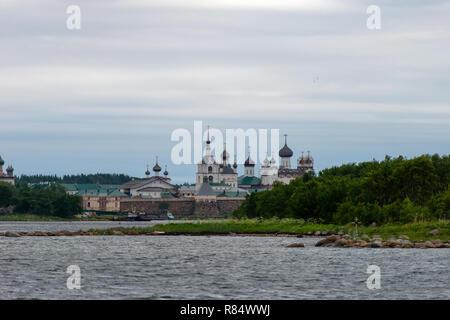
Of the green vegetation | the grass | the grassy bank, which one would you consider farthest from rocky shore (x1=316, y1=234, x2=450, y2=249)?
the green vegetation

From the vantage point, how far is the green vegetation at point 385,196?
338 ft

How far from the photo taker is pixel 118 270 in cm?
6300

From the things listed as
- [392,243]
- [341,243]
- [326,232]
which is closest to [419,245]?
[392,243]

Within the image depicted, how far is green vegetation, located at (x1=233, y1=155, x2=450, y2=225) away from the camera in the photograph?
103125 mm

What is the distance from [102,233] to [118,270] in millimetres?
60410

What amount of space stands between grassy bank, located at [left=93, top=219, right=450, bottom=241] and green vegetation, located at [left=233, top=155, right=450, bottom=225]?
85.3 inches

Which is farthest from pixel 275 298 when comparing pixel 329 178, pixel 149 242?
pixel 329 178

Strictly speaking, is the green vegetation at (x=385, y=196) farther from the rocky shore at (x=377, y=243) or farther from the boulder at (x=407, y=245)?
the boulder at (x=407, y=245)

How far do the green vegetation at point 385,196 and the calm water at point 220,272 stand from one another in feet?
51.0

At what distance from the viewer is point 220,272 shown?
6166cm

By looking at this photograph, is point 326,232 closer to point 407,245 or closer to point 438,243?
point 407,245

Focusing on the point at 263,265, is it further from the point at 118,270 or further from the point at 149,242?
the point at 149,242

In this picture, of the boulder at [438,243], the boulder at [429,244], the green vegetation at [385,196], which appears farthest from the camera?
the green vegetation at [385,196]

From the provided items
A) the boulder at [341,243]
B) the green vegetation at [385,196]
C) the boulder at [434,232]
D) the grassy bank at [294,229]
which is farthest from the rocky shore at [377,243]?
the green vegetation at [385,196]
